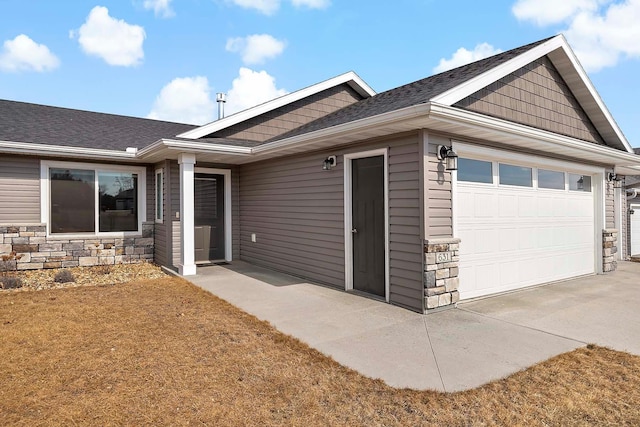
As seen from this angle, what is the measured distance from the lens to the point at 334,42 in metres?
10.1

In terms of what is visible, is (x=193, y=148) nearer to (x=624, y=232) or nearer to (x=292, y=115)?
(x=292, y=115)

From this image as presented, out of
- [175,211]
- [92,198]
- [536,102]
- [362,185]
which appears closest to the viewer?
[362,185]

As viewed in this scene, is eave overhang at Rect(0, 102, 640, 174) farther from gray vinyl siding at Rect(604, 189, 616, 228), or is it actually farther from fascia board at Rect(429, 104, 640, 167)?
gray vinyl siding at Rect(604, 189, 616, 228)

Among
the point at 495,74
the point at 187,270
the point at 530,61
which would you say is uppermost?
the point at 530,61

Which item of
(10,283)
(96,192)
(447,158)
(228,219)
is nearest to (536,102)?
(447,158)

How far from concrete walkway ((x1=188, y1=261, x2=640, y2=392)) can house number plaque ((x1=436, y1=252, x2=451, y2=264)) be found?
68cm

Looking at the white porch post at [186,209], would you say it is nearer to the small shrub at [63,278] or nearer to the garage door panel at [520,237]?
the small shrub at [63,278]

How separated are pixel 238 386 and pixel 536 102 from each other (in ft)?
21.2

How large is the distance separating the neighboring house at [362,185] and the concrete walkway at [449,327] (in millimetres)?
463

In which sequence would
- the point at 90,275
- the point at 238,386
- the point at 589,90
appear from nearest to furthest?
1. the point at 238,386
2. the point at 589,90
3. the point at 90,275

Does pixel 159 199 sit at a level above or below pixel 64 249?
above

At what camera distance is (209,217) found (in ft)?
29.7

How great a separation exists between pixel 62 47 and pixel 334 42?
24.4 feet

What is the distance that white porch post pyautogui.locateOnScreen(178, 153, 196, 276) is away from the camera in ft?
23.7
